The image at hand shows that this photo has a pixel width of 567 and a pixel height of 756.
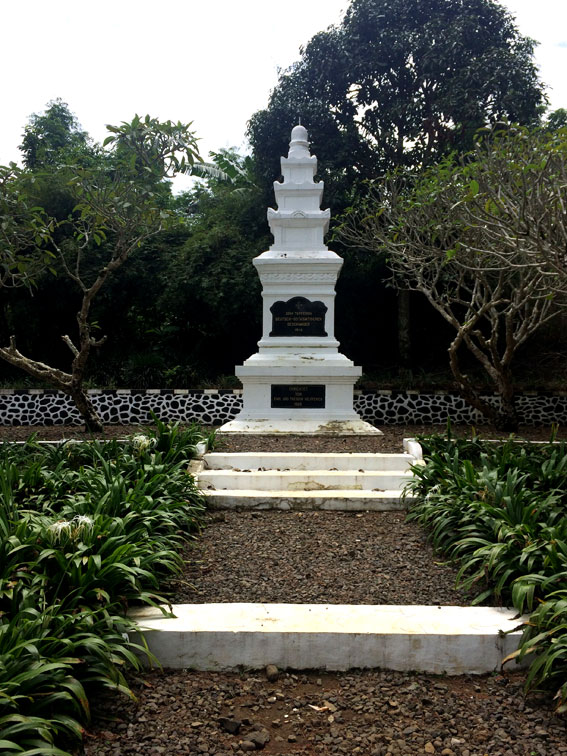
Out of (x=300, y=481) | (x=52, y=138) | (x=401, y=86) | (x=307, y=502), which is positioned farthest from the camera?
(x=52, y=138)

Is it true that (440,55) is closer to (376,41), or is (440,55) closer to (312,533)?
(376,41)

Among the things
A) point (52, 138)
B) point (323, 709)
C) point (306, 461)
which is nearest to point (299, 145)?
point (306, 461)

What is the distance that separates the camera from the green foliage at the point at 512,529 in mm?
2777

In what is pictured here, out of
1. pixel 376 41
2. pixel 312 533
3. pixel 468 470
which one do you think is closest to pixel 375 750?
pixel 312 533

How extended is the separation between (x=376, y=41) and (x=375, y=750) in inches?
596

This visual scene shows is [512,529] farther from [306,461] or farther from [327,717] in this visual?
[306,461]

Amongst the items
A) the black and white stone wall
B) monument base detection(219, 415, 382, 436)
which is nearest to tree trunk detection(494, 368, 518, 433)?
the black and white stone wall

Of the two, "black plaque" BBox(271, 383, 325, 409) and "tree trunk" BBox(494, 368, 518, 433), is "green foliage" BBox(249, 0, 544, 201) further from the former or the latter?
"black plaque" BBox(271, 383, 325, 409)

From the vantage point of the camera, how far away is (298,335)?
9.87m

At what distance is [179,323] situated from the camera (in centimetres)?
1609

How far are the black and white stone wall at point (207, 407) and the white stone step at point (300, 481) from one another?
597 cm

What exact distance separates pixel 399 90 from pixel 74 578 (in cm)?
1436

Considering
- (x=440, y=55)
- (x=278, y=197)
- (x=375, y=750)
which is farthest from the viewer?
(x=440, y=55)

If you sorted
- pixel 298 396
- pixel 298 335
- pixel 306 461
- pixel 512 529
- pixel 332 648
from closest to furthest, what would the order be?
pixel 332 648 → pixel 512 529 → pixel 306 461 → pixel 298 396 → pixel 298 335
